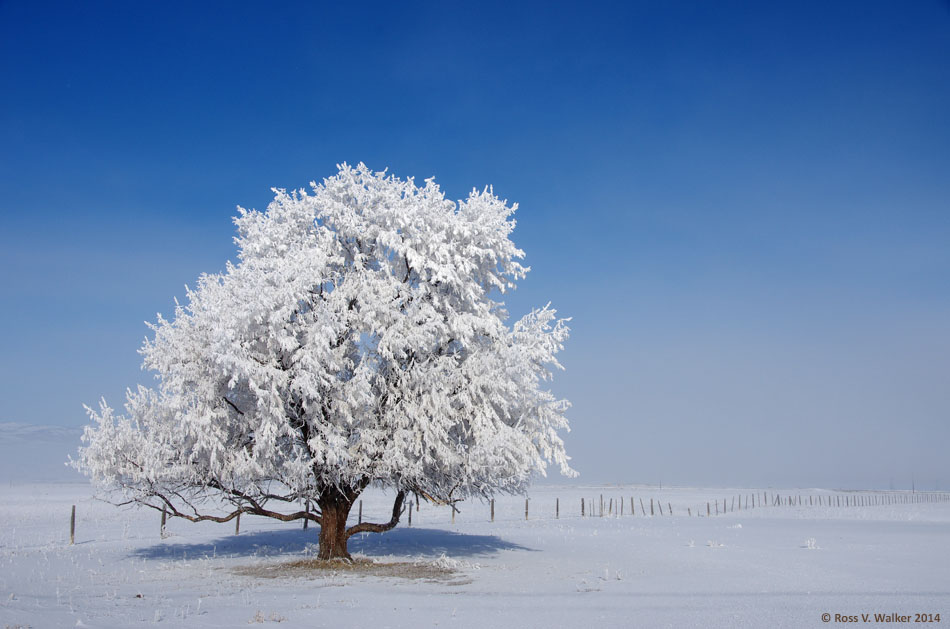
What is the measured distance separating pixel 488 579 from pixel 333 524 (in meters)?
5.55

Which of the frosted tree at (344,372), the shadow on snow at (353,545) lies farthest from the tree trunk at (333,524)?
the shadow on snow at (353,545)

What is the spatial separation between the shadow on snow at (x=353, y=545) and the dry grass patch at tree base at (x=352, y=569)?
109 inches

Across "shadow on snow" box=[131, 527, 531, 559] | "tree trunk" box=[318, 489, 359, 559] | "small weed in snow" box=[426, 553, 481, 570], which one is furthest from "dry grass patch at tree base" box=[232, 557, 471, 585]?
"shadow on snow" box=[131, 527, 531, 559]

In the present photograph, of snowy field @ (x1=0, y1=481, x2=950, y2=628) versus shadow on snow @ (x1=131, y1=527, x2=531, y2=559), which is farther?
shadow on snow @ (x1=131, y1=527, x2=531, y2=559)

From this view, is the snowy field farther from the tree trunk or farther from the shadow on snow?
the tree trunk

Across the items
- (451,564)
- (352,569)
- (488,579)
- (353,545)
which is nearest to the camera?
(488,579)

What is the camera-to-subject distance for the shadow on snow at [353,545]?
995 inches

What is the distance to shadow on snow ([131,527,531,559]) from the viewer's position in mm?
25266

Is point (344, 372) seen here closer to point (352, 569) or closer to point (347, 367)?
point (347, 367)

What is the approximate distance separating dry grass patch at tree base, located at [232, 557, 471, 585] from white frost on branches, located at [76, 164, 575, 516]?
2021mm

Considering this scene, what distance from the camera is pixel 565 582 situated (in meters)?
18.1

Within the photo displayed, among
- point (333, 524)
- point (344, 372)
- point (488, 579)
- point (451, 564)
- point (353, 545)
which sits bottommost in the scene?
point (353, 545)

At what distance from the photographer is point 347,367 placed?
20875mm

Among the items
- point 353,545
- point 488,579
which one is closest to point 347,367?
point 488,579
